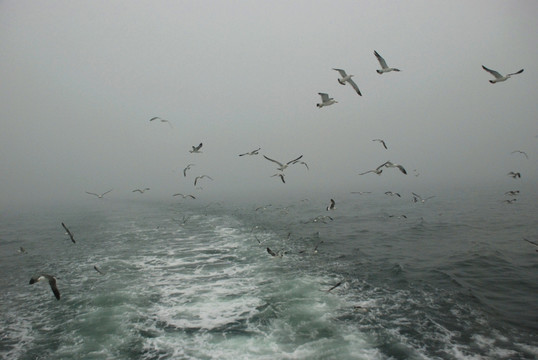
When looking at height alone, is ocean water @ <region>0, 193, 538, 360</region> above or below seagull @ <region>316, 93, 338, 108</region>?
below

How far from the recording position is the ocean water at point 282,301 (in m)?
8.88

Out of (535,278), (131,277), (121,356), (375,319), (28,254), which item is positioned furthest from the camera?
(28,254)

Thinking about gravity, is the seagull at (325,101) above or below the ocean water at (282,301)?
above

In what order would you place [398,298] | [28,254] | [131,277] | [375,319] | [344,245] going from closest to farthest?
[375,319]
[398,298]
[131,277]
[344,245]
[28,254]

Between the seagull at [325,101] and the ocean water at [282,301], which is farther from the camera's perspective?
the seagull at [325,101]

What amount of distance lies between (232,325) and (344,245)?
13634 mm

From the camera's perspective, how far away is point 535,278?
13766 millimetres

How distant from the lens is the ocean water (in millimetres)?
8883

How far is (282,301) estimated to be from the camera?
12.2 metres

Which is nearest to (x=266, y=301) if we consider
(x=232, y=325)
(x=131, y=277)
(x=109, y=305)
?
(x=232, y=325)

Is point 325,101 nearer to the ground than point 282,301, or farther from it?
farther from it

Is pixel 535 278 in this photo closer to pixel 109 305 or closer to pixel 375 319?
pixel 375 319

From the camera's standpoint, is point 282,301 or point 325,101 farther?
point 325,101

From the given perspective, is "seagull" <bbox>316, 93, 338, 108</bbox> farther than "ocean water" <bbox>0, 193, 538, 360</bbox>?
Yes
